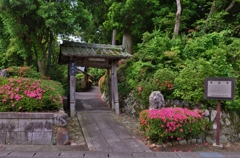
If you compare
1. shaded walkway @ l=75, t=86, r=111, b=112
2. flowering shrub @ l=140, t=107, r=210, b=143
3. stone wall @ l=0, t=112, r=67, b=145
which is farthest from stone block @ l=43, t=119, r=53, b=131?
shaded walkway @ l=75, t=86, r=111, b=112

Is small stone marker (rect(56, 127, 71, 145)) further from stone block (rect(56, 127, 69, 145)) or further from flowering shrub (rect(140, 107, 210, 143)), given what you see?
flowering shrub (rect(140, 107, 210, 143))

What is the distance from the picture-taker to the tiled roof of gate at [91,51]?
26.6 feet

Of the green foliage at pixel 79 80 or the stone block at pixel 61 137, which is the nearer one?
the stone block at pixel 61 137

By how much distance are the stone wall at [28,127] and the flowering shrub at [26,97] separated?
26 cm

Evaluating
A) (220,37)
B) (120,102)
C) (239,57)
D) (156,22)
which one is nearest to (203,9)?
(156,22)

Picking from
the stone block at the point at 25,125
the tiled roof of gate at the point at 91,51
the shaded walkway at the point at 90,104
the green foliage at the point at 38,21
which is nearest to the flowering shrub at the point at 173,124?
the stone block at the point at 25,125

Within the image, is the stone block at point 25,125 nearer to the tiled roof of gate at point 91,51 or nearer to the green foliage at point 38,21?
the tiled roof of gate at point 91,51

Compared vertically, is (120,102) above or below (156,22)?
below

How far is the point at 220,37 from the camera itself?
7742mm

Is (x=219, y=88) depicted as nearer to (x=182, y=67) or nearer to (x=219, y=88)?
(x=219, y=88)

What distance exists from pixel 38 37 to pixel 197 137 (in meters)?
8.34

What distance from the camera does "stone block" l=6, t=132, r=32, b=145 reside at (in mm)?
4664

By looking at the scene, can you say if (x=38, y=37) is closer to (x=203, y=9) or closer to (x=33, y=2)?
(x=33, y=2)

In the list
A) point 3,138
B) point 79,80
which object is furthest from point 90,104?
point 79,80
